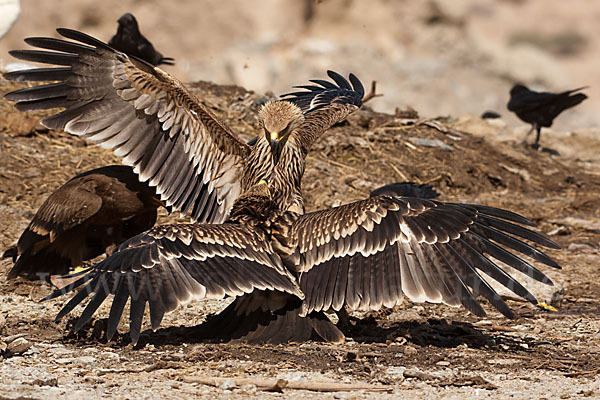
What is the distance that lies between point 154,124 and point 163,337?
167cm

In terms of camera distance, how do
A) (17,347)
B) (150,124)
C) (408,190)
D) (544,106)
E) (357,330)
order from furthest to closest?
(544,106) < (408,190) < (150,124) < (357,330) < (17,347)

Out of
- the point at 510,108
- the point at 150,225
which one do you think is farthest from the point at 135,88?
the point at 510,108

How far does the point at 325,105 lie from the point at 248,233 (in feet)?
8.24

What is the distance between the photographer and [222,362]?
14.2 feet

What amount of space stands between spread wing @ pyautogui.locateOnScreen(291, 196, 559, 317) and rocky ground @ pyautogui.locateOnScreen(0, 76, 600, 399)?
1.09 ft

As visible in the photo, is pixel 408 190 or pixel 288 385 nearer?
pixel 288 385

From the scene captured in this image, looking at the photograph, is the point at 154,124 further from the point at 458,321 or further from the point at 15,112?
the point at 15,112

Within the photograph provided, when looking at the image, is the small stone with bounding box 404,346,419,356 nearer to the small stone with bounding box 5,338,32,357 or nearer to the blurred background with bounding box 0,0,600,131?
the small stone with bounding box 5,338,32,357

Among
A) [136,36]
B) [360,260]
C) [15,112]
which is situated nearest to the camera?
[360,260]

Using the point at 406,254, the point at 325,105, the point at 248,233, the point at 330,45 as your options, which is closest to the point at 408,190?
the point at 325,105

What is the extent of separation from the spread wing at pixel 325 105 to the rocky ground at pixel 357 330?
1.02 metres

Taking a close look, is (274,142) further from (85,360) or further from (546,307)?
(546,307)

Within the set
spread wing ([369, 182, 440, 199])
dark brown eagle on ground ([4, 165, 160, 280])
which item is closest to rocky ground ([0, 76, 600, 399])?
dark brown eagle on ground ([4, 165, 160, 280])

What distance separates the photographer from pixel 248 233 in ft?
15.7
